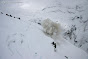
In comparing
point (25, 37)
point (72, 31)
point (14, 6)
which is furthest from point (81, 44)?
point (14, 6)

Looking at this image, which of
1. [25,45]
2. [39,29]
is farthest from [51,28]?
[25,45]

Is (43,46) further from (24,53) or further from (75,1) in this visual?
(75,1)

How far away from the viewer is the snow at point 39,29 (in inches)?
77.0

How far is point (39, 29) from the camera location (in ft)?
9.36

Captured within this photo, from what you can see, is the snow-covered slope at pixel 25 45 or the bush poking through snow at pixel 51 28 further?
the bush poking through snow at pixel 51 28

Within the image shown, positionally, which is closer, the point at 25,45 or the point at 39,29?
the point at 25,45

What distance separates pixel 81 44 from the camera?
3.71 meters

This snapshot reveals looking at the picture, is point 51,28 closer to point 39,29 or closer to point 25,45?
point 39,29

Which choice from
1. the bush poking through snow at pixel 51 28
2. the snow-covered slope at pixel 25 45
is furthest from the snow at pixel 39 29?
the bush poking through snow at pixel 51 28

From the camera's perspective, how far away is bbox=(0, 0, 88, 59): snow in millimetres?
1956

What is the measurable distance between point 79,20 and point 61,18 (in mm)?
838

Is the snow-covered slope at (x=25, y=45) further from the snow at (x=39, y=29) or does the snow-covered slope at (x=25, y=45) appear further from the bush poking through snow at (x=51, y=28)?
the bush poking through snow at (x=51, y=28)

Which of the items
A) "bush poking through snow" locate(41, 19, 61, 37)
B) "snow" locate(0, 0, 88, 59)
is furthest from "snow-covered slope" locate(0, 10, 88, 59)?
"bush poking through snow" locate(41, 19, 61, 37)

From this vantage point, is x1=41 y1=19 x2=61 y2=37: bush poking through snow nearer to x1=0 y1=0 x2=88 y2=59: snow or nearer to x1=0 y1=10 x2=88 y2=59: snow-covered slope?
x1=0 y1=0 x2=88 y2=59: snow
